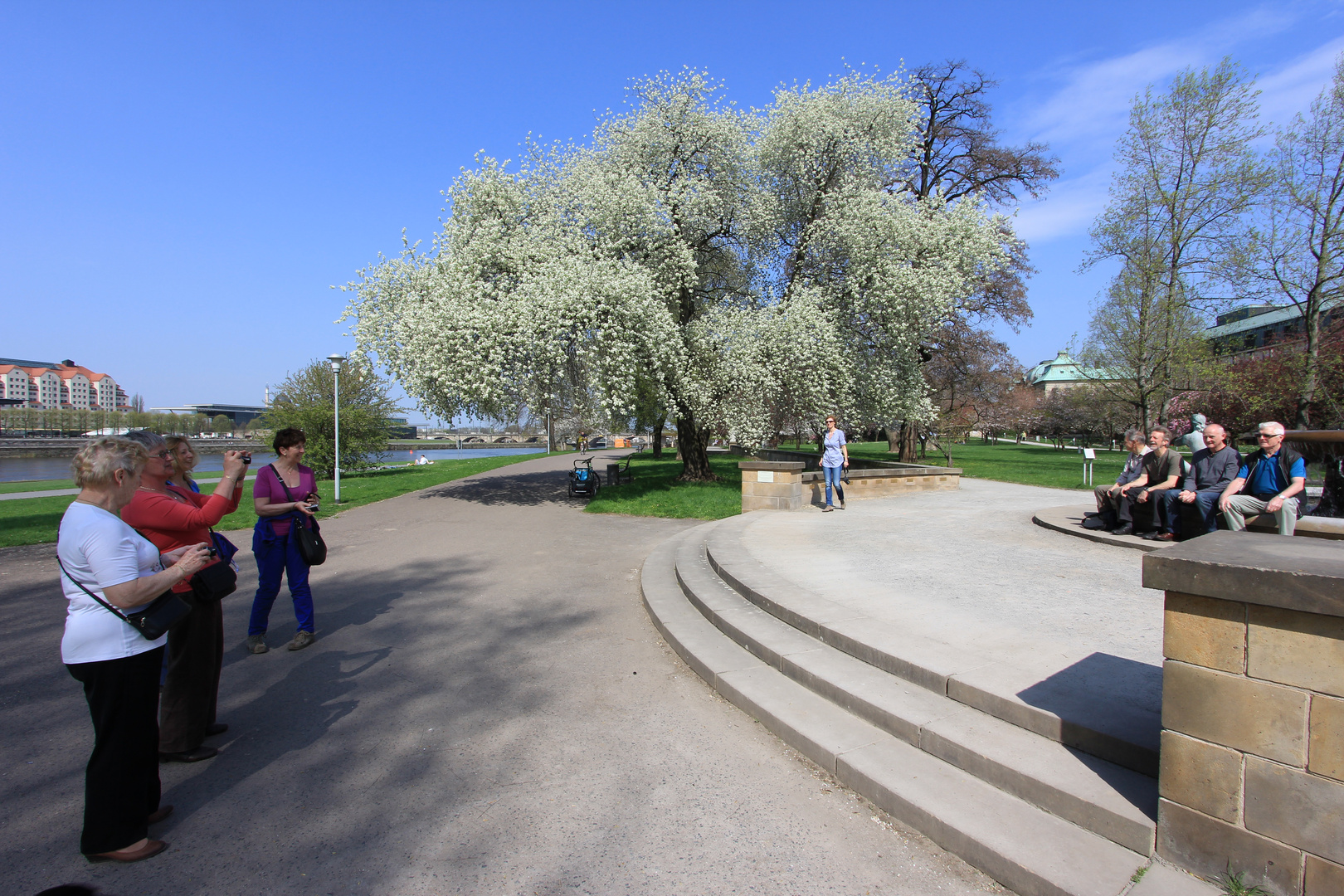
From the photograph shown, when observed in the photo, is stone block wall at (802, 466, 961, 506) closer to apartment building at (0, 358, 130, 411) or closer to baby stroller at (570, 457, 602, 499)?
baby stroller at (570, 457, 602, 499)

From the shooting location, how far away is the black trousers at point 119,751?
8.52 ft

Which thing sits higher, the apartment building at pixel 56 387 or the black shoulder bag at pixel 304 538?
the apartment building at pixel 56 387

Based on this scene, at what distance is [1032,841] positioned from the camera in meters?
2.52

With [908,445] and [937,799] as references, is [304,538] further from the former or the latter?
[908,445]

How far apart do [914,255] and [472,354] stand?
11.4 metres

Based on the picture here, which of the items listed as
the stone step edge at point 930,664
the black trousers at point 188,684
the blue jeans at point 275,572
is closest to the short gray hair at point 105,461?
the black trousers at point 188,684

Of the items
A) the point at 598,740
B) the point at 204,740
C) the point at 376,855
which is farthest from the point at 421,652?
the point at 376,855

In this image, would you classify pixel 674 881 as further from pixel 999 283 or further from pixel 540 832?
pixel 999 283

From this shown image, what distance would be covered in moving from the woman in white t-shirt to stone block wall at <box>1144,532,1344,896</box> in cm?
411

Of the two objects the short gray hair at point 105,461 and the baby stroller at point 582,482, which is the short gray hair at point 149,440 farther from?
the baby stroller at point 582,482

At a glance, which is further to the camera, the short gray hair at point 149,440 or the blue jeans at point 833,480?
the blue jeans at point 833,480

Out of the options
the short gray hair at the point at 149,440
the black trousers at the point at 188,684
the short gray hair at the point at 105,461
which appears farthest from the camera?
the short gray hair at the point at 149,440

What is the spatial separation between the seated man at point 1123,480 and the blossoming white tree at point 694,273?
7.79m

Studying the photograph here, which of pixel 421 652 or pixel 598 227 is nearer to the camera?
pixel 421 652
